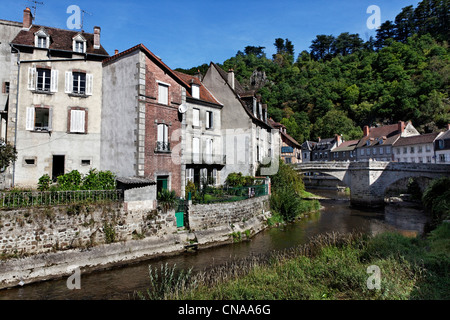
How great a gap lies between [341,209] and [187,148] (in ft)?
65.1

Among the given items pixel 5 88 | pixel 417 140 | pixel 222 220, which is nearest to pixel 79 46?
pixel 5 88

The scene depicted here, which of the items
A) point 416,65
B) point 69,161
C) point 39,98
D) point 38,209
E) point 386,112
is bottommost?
point 38,209

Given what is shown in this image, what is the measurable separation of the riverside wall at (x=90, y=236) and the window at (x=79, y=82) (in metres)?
8.73

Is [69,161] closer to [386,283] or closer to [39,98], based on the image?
[39,98]

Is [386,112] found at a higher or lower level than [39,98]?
higher

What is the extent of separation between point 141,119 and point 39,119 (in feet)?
22.2

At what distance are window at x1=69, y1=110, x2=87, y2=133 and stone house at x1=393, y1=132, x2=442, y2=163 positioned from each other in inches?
2001

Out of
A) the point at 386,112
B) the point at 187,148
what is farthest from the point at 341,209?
the point at 386,112

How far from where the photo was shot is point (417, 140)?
47031mm

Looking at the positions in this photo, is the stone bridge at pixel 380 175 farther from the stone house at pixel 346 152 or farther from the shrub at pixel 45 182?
the shrub at pixel 45 182

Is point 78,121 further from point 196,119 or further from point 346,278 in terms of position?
point 346,278

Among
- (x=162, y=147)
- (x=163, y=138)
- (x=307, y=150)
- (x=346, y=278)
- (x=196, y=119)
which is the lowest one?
(x=346, y=278)
